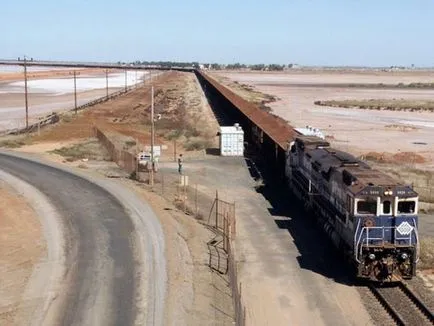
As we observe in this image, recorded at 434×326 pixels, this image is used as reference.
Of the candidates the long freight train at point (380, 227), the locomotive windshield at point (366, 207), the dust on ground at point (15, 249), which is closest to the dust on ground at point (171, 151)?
the dust on ground at point (15, 249)

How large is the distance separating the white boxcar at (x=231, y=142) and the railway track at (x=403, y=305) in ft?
103

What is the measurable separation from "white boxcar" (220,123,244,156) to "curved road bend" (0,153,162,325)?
51.3 ft

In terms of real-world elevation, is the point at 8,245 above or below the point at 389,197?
below

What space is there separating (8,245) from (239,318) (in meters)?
13.2

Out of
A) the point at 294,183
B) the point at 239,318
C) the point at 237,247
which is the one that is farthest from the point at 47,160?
the point at 239,318

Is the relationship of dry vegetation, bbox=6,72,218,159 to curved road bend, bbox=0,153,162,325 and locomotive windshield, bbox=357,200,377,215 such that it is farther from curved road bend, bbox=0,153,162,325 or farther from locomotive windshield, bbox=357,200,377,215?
locomotive windshield, bbox=357,200,377,215

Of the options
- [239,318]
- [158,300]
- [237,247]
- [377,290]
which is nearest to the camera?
[239,318]

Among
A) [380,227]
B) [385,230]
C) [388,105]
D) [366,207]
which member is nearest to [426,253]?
[385,230]

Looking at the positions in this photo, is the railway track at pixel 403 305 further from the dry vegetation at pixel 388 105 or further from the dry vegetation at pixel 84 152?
the dry vegetation at pixel 388 105

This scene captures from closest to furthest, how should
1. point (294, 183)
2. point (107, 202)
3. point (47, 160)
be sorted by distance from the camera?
point (107, 202)
point (294, 183)
point (47, 160)

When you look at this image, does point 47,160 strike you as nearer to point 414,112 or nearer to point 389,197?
point 389,197

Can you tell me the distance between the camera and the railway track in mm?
21359

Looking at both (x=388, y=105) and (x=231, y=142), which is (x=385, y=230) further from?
(x=388, y=105)

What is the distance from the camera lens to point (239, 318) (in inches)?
776
